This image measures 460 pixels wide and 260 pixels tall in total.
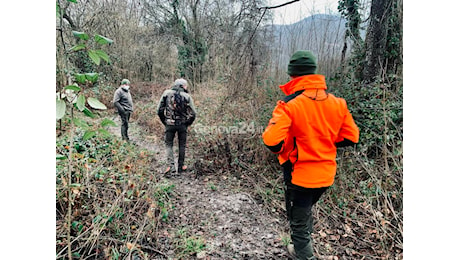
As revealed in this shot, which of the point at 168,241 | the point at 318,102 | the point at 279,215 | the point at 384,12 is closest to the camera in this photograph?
the point at 318,102

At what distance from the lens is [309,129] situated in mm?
1947

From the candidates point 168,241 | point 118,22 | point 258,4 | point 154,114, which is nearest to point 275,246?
point 168,241

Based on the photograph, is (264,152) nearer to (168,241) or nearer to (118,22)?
(168,241)

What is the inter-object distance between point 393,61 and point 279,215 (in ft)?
10.5

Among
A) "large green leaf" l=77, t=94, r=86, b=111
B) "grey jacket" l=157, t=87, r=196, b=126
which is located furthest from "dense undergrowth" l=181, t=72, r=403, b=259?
"large green leaf" l=77, t=94, r=86, b=111

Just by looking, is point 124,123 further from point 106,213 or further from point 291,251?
point 291,251

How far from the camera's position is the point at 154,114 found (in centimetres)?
920

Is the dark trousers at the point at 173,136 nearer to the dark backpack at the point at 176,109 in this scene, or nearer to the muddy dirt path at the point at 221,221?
the dark backpack at the point at 176,109

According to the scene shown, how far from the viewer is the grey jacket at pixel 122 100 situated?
21.3 ft

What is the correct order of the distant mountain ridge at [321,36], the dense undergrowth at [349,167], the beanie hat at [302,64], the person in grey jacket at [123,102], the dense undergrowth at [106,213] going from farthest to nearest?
1. the person in grey jacket at [123,102]
2. the distant mountain ridge at [321,36]
3. the dense undergrowth at [349,167]
4. the dense undergrowth at [106,213]
5. the beanie hat at [302,64]

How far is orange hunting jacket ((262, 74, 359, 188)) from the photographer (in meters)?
1.91

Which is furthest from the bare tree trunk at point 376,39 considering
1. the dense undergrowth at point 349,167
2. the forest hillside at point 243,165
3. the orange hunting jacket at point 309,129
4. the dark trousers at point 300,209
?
the dark trousers at point 300,209

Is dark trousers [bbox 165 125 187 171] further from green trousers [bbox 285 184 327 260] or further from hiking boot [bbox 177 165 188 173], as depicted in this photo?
green trousers [bbox 285 184 327 260]

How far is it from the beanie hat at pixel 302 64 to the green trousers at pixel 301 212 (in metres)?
1.01
